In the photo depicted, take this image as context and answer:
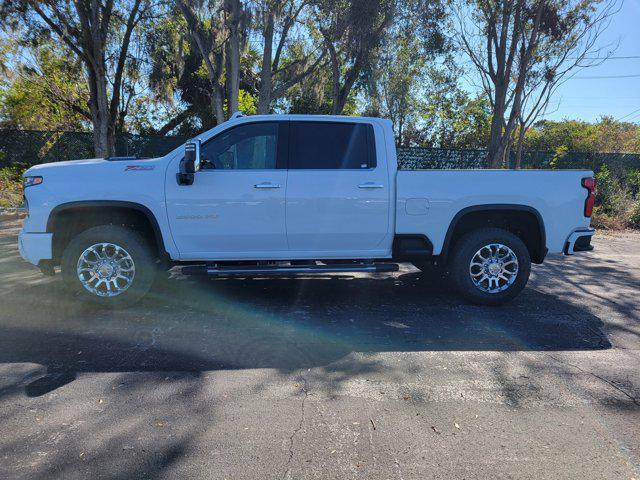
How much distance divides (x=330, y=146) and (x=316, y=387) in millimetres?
2964

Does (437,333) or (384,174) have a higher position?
(384,174)

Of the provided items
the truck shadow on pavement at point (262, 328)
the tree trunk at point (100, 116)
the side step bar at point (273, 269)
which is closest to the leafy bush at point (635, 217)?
the truck shadow on pavement at point (262, 328)

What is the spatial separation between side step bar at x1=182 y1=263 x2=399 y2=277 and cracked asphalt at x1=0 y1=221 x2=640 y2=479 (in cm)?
47

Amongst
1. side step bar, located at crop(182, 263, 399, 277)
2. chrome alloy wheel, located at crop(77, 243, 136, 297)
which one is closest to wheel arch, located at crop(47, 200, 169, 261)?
chrome alloy wheel, located at crop(77, 243, 136, 297)

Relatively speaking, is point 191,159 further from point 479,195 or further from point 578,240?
point 578,240

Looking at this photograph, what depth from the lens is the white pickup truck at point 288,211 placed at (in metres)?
5.02

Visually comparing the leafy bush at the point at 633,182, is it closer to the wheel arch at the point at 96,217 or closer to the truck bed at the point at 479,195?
the truck bed at the point at 479,195

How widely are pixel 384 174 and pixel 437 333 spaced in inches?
74.4

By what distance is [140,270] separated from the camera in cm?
511

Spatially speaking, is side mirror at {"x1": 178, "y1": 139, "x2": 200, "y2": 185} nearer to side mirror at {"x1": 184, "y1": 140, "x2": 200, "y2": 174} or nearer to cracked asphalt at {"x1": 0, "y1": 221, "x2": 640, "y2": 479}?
side mirror at {"x1": 184, "y1": 140, "x2": 200, "y2": 174}

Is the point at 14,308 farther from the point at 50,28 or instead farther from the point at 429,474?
the point at 50,28

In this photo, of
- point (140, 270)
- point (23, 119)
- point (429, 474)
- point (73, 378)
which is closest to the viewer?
point (429, 474)

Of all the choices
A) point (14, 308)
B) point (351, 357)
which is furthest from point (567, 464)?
point (14, 308)

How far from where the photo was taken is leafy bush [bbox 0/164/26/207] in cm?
1348
